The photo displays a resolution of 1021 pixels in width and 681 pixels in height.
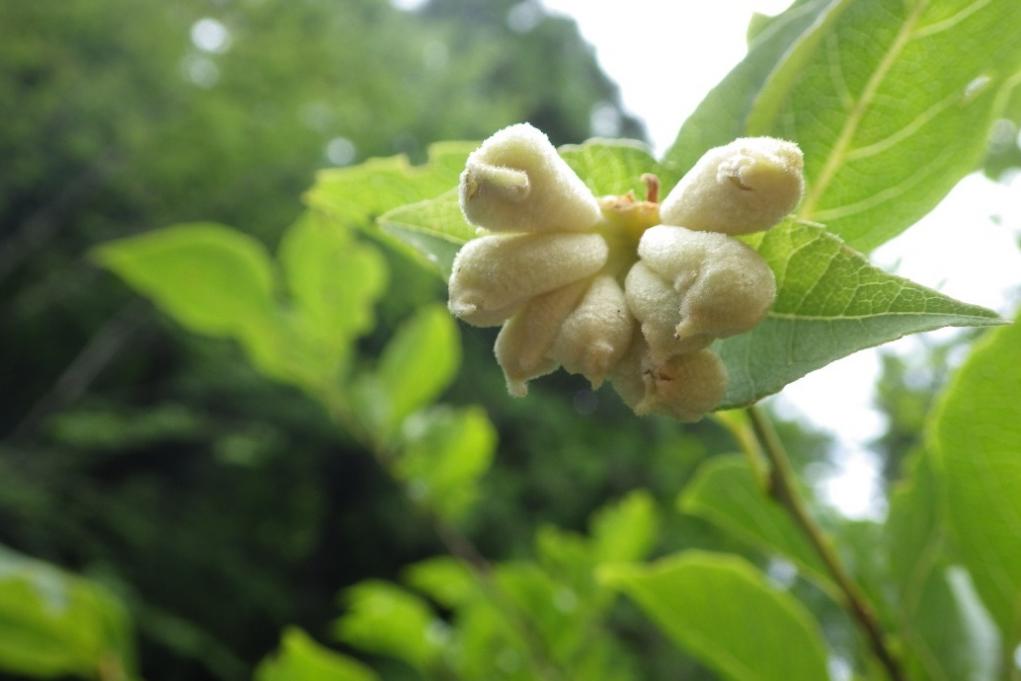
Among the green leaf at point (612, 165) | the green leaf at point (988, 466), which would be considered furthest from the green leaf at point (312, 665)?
the green leaf at point (612, 165)

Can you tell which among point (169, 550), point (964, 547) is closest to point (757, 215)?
point (964, 547)

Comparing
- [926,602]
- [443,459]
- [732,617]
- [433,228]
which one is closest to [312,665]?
[443,459]

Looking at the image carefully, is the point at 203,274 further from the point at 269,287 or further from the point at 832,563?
the point at 832,563

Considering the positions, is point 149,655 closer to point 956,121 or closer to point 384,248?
point 384,248

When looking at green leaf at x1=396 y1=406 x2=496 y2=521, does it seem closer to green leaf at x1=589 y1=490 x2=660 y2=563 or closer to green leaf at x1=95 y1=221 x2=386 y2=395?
green leaf at x1=95 y1=221 x2=386 y2=395

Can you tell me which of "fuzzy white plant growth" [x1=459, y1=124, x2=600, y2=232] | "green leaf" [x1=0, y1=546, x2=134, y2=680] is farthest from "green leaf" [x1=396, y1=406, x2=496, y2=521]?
"fuzzy white plant growth" [x1=459, y1=124, x2=600, y2=232]
